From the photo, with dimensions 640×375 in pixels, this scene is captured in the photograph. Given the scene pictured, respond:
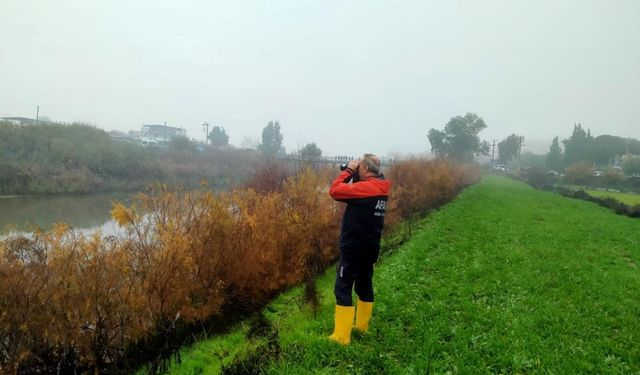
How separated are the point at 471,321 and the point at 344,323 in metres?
1.98

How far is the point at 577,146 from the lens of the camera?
68.1 meters

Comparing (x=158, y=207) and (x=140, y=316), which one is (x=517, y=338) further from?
(x=158, y=207)

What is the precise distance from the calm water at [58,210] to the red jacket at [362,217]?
19.6m

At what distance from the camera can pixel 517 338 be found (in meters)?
4.57

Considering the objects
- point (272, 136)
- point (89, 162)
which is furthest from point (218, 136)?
point (89, 162)

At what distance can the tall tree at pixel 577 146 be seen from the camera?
65875 millimetres

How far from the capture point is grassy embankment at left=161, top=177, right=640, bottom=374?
4074 mm

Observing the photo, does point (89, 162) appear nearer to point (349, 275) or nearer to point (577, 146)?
point (349, 275)

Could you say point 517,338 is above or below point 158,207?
below

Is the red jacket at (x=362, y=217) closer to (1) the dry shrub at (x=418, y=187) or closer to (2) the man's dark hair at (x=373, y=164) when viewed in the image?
(2) the man's dark hair at (x=373, y=164)

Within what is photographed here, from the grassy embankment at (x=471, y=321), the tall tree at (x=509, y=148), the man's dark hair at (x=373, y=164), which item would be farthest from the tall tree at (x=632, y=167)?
the tall tree at (x=509, y=148)

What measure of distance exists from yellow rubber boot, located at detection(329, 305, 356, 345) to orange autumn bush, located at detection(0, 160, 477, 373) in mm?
2811

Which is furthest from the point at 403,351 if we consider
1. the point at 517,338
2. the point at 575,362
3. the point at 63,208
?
the point at 63,208

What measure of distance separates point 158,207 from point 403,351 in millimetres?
5061
